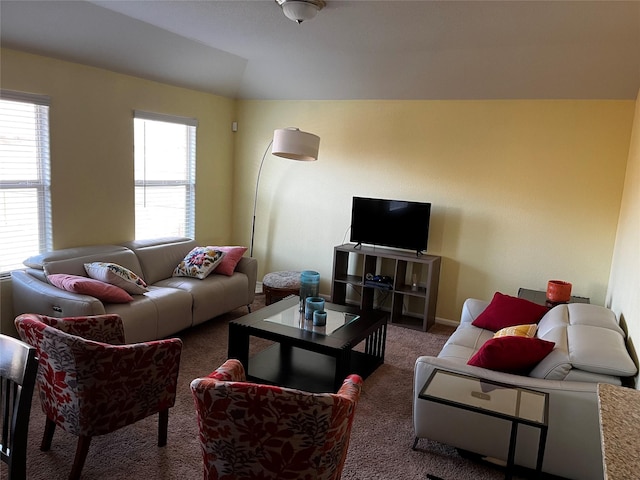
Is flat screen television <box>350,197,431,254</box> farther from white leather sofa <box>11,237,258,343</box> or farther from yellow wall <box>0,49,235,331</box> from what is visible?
yellow wall <box>0,49,235,331</box>

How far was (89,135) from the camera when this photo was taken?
4129 millimetres

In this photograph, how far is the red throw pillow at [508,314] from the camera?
11.6ft

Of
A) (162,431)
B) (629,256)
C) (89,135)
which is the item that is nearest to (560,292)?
(629,256)

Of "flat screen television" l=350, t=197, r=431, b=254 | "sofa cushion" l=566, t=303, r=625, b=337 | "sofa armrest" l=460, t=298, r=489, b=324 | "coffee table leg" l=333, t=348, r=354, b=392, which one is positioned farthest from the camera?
"flat screen television" l=350, t=197, r=431, b=254

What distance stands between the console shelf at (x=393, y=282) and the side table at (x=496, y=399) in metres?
2.35

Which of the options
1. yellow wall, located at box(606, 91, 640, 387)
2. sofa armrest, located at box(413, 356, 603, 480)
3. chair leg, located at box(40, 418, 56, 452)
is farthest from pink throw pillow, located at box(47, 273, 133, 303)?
yellow wall, located at box(606, 91, 640, 387)

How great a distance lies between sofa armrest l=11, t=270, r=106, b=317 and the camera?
3.27 metres

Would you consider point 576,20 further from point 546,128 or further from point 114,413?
point 114,413

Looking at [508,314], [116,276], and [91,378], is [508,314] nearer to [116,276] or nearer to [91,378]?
[91,378]

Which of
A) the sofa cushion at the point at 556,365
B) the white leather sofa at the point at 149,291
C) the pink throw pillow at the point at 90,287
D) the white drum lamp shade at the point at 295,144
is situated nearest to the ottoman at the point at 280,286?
the white leather sofa at the point at 149,291

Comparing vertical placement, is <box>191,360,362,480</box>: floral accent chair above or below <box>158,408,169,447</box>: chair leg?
above

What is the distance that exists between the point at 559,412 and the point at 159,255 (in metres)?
3.53

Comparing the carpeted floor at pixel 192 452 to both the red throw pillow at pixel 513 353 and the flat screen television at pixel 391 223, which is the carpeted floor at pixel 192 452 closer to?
the red throw pillow at pixel 513 353

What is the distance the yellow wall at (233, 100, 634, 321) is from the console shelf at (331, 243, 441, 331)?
0.78 feet
